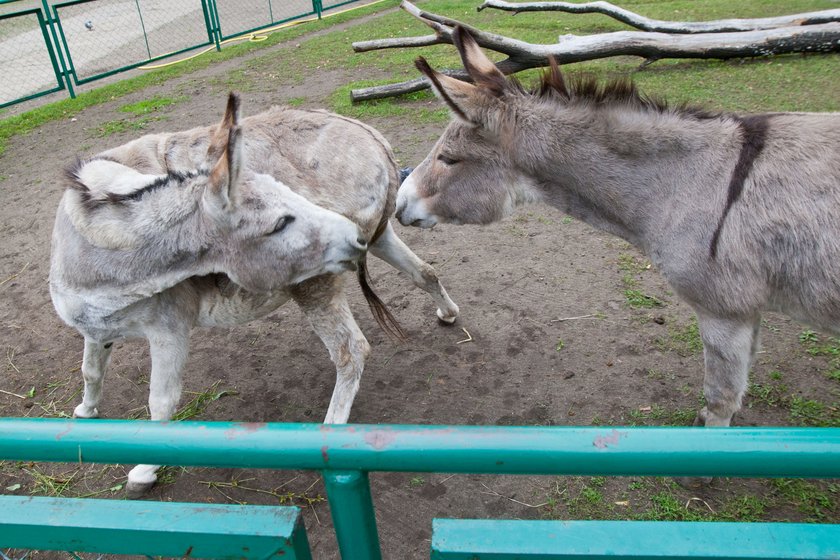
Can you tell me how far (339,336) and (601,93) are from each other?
6.13 feet

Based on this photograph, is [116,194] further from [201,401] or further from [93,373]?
[201,401]

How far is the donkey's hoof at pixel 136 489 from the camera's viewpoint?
302 centimetres

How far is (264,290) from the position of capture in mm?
2846

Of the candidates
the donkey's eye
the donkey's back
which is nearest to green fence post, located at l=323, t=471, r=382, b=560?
the donkey's eye

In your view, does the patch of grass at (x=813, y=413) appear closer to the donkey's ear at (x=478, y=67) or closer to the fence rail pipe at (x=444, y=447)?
the donkey's ear at (x=478, y=67)

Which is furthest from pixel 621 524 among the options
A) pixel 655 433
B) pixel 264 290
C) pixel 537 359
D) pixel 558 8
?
pixel 558 8

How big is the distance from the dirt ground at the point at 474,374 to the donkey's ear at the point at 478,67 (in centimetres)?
174

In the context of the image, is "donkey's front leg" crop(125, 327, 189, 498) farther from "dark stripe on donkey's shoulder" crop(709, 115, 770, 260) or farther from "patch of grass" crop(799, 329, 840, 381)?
"patch of grass" crop(799, 329, 840, 381)

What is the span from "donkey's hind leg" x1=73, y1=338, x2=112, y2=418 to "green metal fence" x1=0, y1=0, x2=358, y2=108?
30.0 feet

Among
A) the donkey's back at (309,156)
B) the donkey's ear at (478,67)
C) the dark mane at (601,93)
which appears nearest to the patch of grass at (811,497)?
the dark mane at (601,93)

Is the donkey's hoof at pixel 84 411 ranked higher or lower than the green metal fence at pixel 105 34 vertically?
lower

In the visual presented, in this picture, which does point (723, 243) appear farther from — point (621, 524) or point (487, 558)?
point (487, 558)

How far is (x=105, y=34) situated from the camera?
593 inches

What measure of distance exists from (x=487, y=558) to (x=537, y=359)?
279 centimetres
